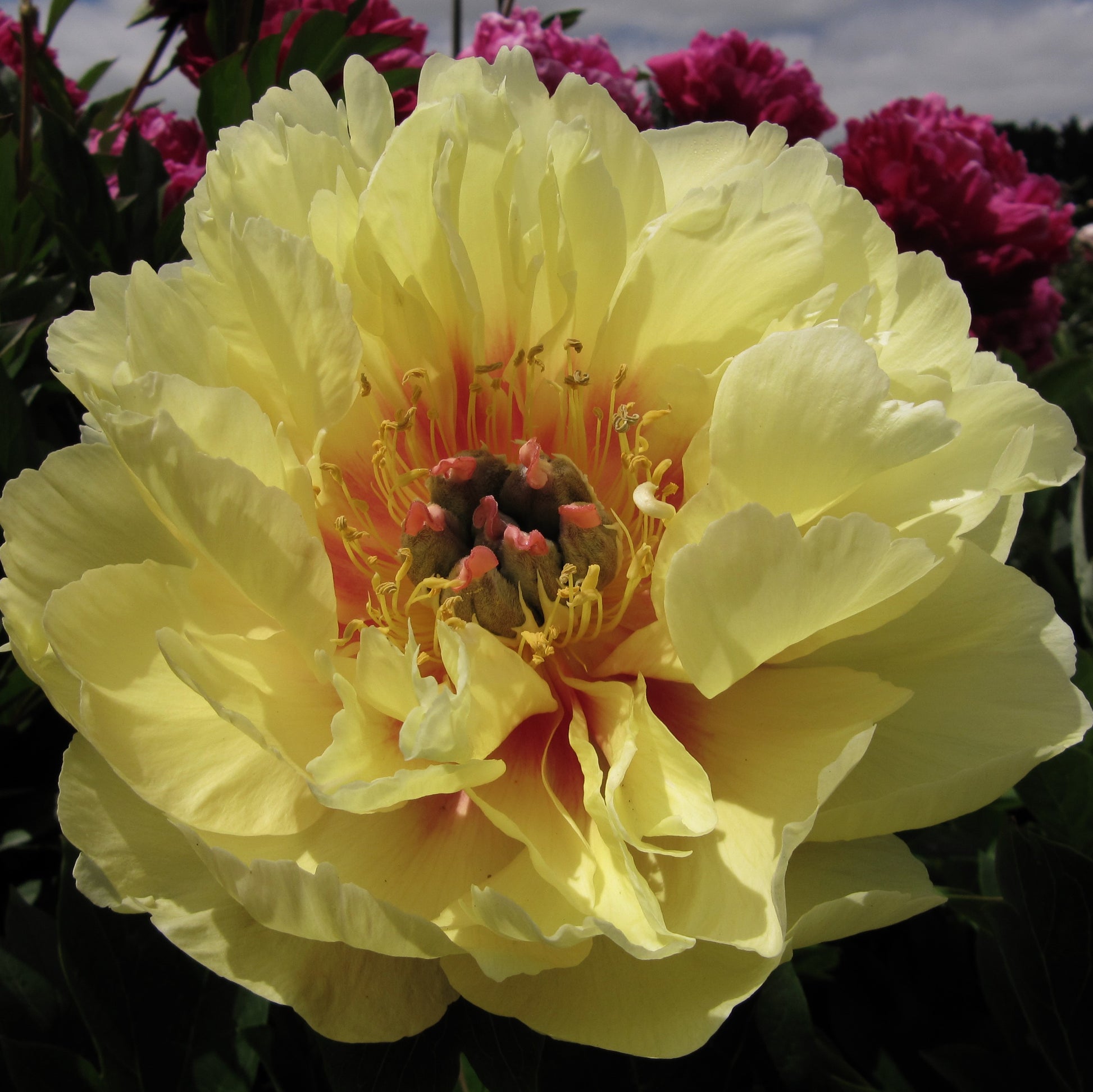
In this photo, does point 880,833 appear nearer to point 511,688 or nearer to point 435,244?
point 511,688

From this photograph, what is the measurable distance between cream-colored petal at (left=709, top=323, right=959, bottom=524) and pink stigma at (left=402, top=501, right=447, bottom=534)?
0.28 m

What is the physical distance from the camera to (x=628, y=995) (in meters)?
0.69

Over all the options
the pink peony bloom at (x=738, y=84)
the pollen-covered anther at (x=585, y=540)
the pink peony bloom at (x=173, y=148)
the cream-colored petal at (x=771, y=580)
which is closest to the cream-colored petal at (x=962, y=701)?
the cream-colored petal at (x=771, y=580)

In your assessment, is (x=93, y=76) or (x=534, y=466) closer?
(x=534, y=466)

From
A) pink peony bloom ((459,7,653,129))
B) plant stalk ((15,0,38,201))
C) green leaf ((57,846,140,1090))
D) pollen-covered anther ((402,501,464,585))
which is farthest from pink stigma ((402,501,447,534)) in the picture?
pink peony bloom ((459,7,653,129))

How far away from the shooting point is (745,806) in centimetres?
73

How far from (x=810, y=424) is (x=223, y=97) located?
1046 millimetres

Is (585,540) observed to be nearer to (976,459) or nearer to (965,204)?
(976,459)

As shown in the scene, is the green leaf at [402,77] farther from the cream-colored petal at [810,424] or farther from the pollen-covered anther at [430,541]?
the cream-colored petal at [810,424]

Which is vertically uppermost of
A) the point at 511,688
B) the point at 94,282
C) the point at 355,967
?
the point at 94,282

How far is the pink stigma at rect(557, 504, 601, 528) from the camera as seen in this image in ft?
2.88

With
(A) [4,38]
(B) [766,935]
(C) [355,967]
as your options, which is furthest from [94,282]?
(A) [4,38]

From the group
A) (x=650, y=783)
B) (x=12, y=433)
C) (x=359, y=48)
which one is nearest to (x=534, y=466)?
(x=650, y=783)

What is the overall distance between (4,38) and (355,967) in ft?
8.06
